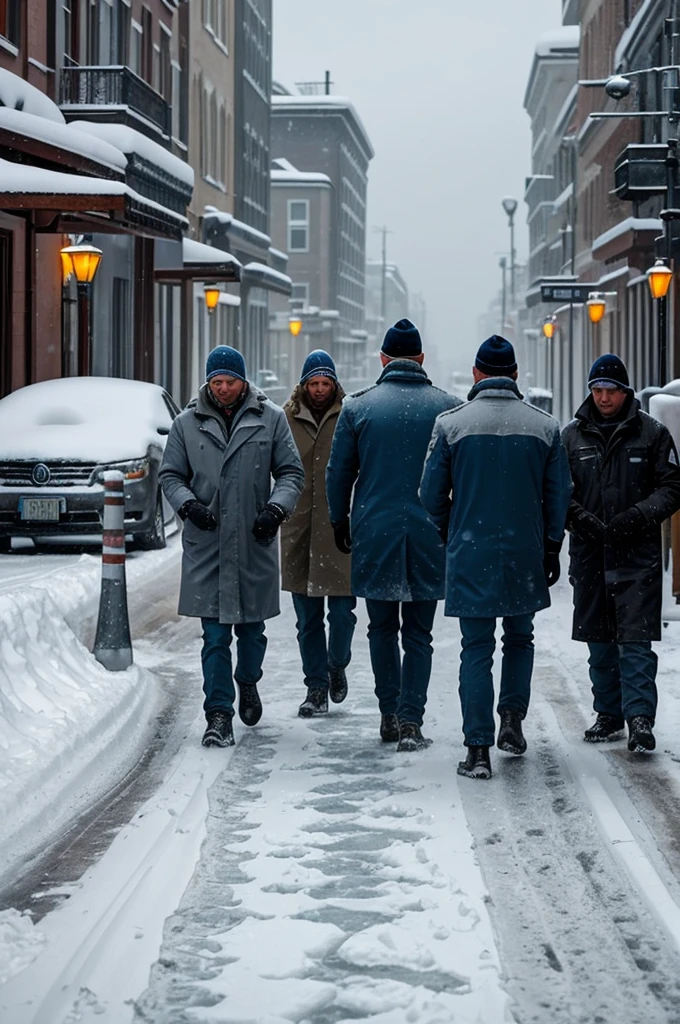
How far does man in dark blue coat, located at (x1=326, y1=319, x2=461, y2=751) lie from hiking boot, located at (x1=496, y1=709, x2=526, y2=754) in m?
0.36

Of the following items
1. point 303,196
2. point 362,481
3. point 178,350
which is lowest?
point 362,481

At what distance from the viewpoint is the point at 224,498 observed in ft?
25.5

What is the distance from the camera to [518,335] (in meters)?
101

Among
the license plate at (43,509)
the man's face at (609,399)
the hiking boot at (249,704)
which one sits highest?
the man's face at (609,399)

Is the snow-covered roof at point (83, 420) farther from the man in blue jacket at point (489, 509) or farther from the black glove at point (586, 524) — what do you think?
the man in blue jacket at point (489, 509)

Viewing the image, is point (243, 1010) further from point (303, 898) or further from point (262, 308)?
point (262, 308)

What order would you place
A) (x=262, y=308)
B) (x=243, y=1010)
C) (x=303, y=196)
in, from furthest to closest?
(x=303, y=196), (x=262, y=308), (x=243, y=1010)

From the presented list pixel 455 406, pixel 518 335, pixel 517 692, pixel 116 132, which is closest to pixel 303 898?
pixel 517 692

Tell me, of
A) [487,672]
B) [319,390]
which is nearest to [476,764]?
[487,672]

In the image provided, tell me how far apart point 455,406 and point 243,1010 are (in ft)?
12.6

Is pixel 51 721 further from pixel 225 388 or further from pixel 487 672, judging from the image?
pixel 487 672

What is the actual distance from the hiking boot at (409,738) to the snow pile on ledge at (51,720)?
3.69ft

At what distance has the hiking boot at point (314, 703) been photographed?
848 cm

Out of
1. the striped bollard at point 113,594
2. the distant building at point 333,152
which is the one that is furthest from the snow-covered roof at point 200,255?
Answer: the distant building at point 333,152
